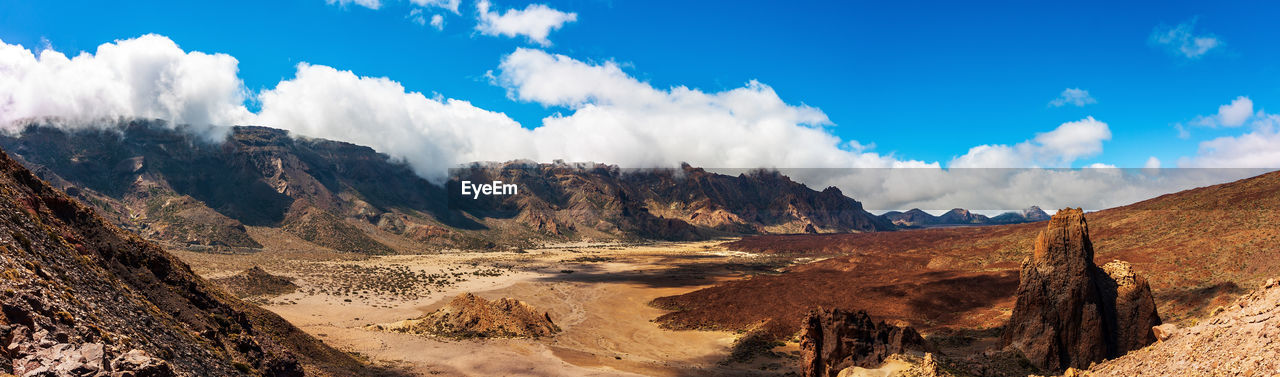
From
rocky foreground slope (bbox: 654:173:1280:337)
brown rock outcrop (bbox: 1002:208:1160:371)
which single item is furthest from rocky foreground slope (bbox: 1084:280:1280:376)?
rocky foreground slope (bbox: 654:173:1280:337)

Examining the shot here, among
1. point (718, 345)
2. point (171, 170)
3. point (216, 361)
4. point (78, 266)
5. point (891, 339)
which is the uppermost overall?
point (171, 170)

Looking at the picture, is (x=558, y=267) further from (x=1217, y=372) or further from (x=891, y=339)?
(x=1217, y=372)

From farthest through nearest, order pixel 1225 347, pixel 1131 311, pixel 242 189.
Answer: pixel 242 189 < pixel 1131 311 < pixel 1225 347

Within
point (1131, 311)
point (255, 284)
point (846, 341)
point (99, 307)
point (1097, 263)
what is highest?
point (99, 307)

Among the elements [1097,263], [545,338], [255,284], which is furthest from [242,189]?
[1097,263]

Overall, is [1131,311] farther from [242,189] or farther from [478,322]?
[242,189]

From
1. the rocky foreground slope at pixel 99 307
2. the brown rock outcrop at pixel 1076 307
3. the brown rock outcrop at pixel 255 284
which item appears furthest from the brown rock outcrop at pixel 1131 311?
the brown rock outcrop at pixel 255 284

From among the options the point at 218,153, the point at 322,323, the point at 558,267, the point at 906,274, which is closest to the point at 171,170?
the point at 218,153
